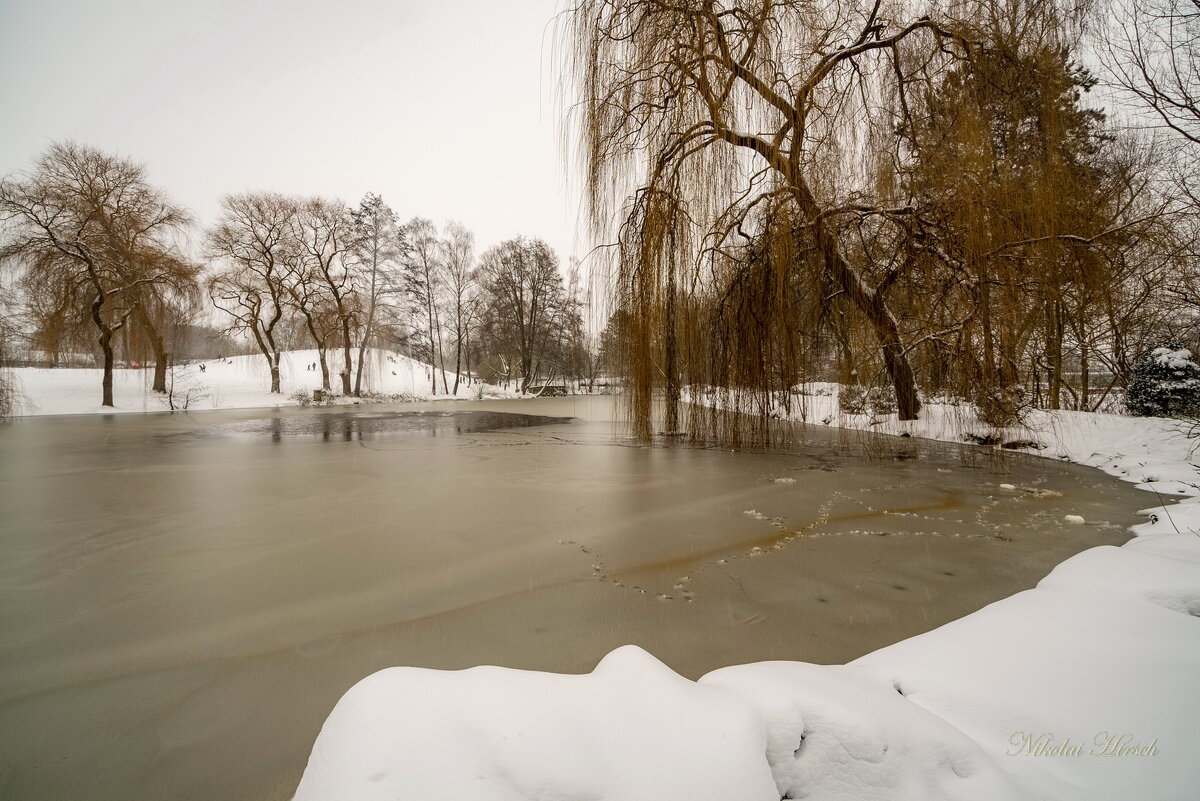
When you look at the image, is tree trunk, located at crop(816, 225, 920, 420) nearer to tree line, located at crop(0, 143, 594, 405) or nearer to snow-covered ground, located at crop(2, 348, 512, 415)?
tree line, located at crop(0, 143, 594, 405)

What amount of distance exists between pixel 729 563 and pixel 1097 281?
472 cm

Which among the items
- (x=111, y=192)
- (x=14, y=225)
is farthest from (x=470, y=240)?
(x=14, y=225)

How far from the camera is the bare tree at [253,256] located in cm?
1889

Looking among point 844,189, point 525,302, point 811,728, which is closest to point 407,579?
point 811,728

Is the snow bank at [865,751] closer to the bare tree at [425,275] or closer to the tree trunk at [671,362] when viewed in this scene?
the tree trunk at [671,362]

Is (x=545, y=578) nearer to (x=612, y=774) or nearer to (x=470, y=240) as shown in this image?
(x=612, y=774)

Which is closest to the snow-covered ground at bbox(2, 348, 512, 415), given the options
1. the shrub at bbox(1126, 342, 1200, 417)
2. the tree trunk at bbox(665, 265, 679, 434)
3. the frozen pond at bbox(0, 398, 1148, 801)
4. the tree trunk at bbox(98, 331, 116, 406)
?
the tree trunk at bbox(98, 331, 116, 406)

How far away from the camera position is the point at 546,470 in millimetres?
4898

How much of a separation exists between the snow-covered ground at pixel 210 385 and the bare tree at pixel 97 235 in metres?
1.12

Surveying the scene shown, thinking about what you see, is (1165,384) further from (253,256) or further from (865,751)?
(253,256)

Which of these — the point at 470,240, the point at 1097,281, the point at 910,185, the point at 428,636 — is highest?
the point at 470,240

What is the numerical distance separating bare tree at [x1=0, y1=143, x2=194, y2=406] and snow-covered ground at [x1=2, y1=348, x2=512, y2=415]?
1.12 m

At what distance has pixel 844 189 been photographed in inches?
178

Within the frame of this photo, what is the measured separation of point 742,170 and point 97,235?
20900 millimetres
